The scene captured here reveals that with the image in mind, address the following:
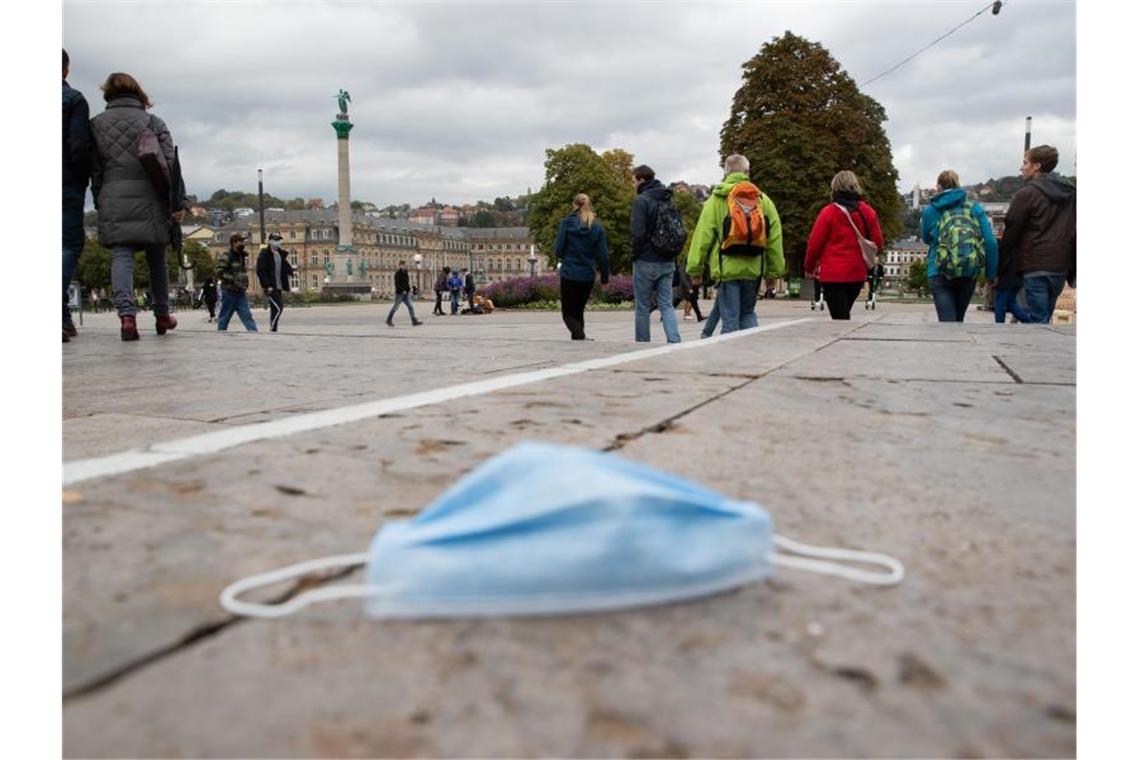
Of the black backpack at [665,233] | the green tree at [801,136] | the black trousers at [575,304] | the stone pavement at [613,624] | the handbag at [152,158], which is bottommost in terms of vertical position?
the stone pavement at [613,624]

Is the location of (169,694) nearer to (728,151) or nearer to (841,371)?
(841,371)

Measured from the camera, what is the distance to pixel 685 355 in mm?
5219

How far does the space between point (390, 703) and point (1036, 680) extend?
29.3 inches

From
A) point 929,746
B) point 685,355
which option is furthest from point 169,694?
point 685,355

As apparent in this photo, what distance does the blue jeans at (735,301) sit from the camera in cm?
845

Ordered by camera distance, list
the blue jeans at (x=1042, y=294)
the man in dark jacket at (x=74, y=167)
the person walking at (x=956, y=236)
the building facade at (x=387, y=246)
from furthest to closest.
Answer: the building facade at (x=387, y=246), the blue jeans at (x=1042, y=294), the person walking at (x=956, y=236), the man in dark jacket at (x=74, y=167)

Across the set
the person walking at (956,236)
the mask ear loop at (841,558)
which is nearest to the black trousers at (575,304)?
the person walking at (956,236)

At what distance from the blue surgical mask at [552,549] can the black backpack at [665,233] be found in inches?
286

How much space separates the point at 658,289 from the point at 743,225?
124 cm

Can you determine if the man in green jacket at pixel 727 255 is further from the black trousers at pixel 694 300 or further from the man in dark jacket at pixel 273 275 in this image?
the man in dark jacket at pixel 273 275

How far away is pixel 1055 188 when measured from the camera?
842 centimetres

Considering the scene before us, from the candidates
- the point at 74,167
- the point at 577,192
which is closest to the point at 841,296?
the point at 74,167

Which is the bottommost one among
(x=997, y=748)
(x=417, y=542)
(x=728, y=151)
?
(x=997, y=748)

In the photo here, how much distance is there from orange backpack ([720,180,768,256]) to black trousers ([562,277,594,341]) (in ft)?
5.67
